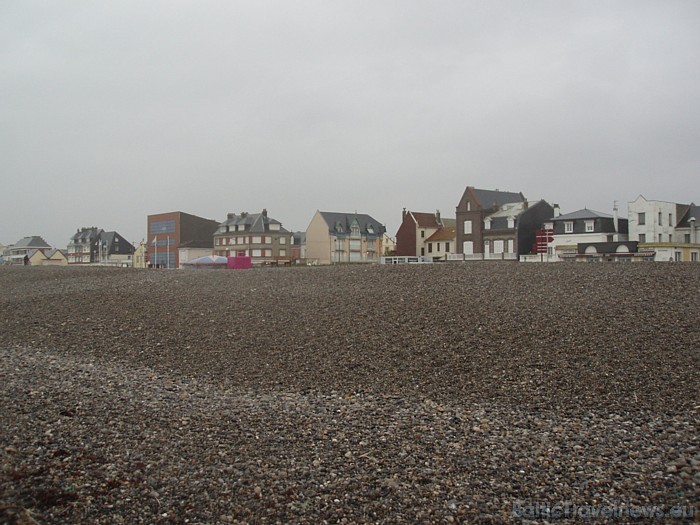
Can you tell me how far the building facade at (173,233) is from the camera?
81.6 m

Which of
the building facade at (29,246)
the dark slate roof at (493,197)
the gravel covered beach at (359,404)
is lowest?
the gravel covered beach at (359,404)

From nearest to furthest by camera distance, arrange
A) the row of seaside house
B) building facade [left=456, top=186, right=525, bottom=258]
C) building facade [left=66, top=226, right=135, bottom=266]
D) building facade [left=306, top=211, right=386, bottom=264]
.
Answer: the row of seaside house, building facade [left=456, top=186, right=525, bottom=258], building facade [left=306, top=211, right=386, bottom=264], building facade [left=66, top=226, right=135, bottom=266]

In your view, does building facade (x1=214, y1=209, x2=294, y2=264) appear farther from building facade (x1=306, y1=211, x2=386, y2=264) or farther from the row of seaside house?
building facade (x1=306, y1=211, x2=386, y2=264)

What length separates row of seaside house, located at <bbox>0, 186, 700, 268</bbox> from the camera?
1804 inches

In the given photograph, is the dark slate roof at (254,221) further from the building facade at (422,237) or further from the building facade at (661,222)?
the building facade at (661,222)

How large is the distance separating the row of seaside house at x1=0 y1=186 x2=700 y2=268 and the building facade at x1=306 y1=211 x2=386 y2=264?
0.13 metres

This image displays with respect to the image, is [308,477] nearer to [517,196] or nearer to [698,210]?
[698,210]

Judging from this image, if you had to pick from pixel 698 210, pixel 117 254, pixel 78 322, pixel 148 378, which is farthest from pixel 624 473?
pixel 117 254

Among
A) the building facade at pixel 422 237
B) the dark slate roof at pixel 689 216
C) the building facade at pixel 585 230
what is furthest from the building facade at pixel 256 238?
the dark slate roof at pixel 689 216

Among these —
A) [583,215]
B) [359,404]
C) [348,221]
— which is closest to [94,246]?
[348,221]

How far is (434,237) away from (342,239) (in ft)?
37.7

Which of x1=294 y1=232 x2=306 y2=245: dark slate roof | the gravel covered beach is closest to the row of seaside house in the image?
x1=294 y1=232 x2=306 y2=245: dark slate roof

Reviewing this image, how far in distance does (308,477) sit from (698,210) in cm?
5177

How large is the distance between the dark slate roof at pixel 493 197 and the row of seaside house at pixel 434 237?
0.44 ft
